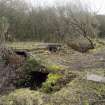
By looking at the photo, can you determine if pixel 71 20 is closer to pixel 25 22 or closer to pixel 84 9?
pixel 84 9

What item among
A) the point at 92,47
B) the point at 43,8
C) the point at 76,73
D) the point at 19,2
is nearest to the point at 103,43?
the point at 92,47

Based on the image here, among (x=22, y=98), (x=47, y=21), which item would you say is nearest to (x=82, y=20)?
(x=47, y=21)

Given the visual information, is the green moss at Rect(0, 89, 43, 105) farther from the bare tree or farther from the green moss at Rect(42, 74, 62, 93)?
the bare tree

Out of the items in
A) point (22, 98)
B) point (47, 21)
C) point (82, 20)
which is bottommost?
point (22, 98)

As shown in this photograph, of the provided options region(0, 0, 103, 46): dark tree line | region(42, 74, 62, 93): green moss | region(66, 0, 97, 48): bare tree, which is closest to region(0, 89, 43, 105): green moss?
region(42, 74, 62, 93): green moss

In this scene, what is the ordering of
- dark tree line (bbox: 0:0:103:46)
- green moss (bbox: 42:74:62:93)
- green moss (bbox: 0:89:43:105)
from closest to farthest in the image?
green moss (bbox: 0:89:43:105) < green moss (bbox: 42:74:62:93) < dark tree line (bbox: 0:0:103:46)

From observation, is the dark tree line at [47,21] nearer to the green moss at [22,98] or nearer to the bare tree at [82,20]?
the bare tree at [82,20]

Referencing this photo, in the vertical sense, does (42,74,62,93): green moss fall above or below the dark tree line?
below

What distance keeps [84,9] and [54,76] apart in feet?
43.8

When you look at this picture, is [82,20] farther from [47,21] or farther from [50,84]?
[50,84]

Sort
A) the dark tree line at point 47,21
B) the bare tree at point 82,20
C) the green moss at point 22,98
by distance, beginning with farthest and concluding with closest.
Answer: the dark tree line at point 47,21 → the bare tree at point 82,20 → the green moss at point 22,98

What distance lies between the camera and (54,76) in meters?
8.68

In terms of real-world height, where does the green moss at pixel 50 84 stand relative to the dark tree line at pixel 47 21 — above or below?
below

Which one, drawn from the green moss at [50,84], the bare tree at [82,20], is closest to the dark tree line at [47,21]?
the bare tree at [82,20]
